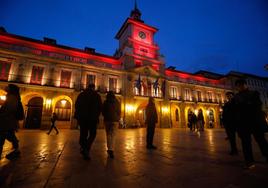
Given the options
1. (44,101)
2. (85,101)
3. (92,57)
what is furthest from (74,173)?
(92,57)

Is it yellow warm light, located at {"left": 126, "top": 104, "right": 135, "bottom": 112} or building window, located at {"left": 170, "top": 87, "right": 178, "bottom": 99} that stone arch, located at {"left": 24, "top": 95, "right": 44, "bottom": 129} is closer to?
yellow warm light, located at {"left": 126, "top": 104, "right": 135, "bottom": 112}

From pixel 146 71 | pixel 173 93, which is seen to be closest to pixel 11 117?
pixel 146 71

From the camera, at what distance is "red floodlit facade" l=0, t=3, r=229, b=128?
15.0 meters

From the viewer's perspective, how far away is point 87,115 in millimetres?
2986

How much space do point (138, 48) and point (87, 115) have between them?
858 inches

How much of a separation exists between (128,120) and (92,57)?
10582mm

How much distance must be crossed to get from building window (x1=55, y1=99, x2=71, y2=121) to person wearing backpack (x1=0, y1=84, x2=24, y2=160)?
Answer: 14155 millimetres

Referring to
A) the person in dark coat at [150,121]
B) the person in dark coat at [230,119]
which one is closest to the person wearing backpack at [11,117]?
the person in dark coat at [150,121]

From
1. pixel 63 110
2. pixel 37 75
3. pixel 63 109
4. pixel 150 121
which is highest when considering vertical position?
pixel 37 75

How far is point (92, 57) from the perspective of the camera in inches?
776

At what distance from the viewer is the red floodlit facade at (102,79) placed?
14961 millimetres

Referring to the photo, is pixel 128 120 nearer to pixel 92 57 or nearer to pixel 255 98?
pixel 92 57

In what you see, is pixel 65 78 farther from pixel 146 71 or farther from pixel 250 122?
pixel 250 122

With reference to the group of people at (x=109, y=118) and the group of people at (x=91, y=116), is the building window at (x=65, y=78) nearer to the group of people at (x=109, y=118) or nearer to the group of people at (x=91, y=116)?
the group of people at (x=109, y=118)
